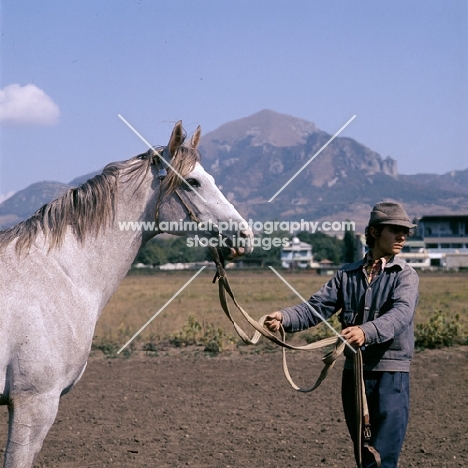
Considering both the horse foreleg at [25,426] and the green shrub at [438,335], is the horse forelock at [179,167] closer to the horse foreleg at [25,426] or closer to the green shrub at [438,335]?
the horse foreleg at [25,426]

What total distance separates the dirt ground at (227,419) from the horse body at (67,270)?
2670 mm

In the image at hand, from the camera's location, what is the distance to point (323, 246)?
8800 cm

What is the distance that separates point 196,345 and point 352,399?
9721 millimetres

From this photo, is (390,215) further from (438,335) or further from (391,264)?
(438,335)

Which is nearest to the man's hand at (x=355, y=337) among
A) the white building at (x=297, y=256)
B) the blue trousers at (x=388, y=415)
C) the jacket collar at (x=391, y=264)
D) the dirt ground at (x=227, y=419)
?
the blue trousers at (x=388, y=415)

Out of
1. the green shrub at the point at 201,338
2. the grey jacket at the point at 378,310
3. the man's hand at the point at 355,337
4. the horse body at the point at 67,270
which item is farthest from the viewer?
the green shrub at the point at 201,338

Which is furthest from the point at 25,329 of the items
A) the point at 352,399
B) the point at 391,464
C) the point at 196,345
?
the point at 196,345

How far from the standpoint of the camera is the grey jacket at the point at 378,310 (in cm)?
341

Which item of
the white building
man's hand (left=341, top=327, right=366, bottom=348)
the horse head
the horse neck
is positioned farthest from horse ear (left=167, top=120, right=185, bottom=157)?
the white building

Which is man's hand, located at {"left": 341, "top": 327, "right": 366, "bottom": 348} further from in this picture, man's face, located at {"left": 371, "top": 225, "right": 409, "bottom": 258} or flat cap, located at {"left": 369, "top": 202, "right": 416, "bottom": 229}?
flat cap, located at {"left": 369, "top": 202, "right": 416, "bottom": 229}

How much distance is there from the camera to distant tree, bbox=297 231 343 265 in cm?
8138

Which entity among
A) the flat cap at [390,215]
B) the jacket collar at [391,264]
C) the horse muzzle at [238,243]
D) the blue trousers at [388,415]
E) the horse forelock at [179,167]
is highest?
the horse forelock at [179,167]

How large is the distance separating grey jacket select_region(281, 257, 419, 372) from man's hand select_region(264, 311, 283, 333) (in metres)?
0.03

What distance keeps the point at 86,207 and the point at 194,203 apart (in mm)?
622
